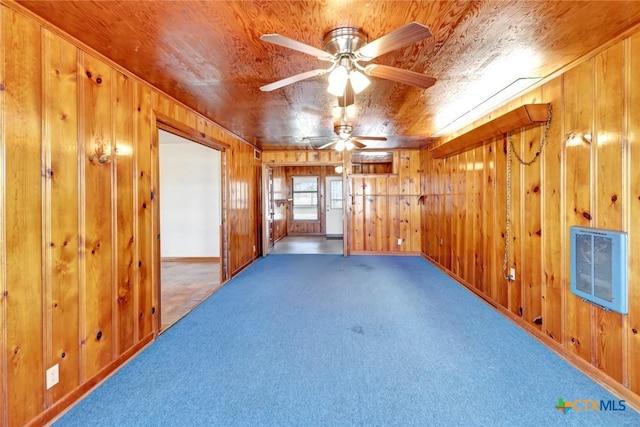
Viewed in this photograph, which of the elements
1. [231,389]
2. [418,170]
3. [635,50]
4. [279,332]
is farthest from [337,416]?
[418,170]

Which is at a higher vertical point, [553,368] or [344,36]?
[344,36]

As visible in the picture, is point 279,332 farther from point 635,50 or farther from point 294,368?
point 635,50

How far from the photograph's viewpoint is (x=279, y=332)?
2.63 meters

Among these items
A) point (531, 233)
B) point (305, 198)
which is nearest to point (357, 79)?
point (531, 233)

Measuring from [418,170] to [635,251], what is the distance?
15.0 ft

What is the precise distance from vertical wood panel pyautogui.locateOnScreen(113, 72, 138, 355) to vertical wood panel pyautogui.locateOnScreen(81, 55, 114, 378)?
8 cm

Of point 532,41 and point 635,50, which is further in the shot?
point 532,41

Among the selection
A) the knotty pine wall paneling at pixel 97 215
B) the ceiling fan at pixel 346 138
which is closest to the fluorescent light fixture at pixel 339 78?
the knotty pine wall paneling at pixel 97 215

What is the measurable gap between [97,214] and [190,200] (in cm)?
396

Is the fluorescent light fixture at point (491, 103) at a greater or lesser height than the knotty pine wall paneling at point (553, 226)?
greater

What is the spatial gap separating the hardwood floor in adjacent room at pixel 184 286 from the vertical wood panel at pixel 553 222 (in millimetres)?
3511

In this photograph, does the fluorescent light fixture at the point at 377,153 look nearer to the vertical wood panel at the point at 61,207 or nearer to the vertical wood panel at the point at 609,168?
the vertical wood panel at the point at 609,168

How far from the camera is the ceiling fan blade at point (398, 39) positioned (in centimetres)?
130

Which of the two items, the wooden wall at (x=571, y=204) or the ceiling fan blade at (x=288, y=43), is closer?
the ceiling fan blade at (x=288, y=43)
